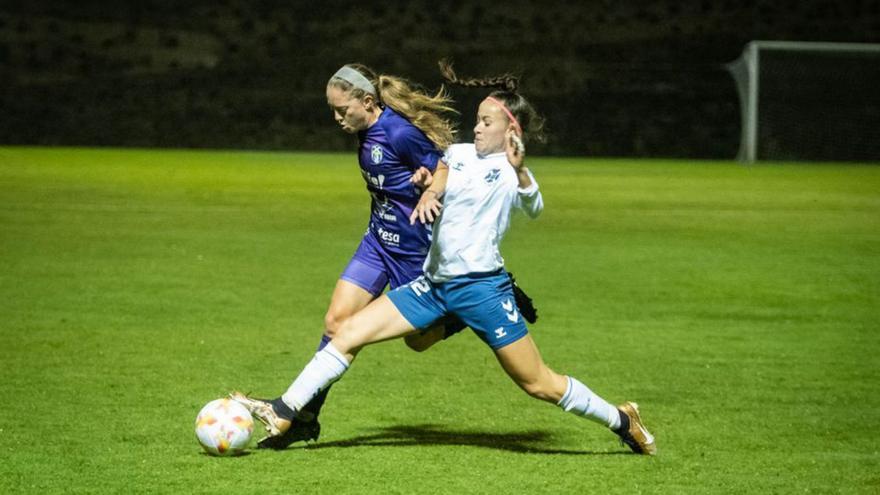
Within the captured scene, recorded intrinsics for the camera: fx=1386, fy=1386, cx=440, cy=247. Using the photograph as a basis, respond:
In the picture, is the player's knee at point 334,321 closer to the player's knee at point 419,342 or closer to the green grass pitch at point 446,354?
the player's knee at point 419,342

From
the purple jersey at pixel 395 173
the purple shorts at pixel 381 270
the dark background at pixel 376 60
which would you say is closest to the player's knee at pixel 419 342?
the purple shorts at pixel 381 270

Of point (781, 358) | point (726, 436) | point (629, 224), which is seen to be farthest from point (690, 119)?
point (726, 436)

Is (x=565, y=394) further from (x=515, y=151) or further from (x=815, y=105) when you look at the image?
(x=815, y=105)

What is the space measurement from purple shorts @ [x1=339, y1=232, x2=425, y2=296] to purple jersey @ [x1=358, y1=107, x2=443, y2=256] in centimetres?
3

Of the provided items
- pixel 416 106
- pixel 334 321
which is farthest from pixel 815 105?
pixel 334 321

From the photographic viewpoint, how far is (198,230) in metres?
14.5

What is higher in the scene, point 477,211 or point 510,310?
point 477,211

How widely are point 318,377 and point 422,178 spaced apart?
86cm

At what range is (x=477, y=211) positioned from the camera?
17.2ft

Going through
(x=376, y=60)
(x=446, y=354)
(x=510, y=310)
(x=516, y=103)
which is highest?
(x=516, y=103)

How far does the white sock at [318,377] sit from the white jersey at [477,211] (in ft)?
1.66

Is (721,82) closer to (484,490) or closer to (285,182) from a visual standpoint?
(285,182)

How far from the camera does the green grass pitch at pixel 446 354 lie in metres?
5.19

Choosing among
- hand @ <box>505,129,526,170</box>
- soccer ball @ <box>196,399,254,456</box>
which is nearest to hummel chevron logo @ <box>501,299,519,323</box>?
hand @ <box>505,129,526,170</box>
